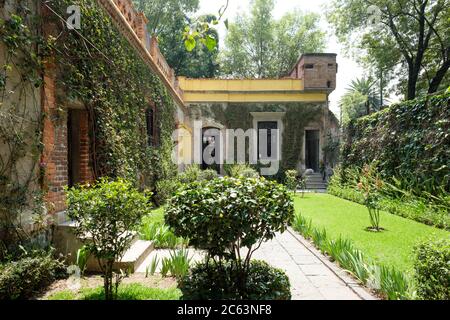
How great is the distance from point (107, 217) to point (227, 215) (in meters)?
1.24

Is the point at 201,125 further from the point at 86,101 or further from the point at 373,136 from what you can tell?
the point at 86,101

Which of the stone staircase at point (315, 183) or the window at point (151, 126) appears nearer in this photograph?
the window at point (151, 126)

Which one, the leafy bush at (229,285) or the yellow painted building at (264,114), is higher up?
the yellow painted building at (264,114)

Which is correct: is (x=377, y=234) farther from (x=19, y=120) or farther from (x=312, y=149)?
(x=312, y=149)

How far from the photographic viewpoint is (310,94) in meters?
17.1

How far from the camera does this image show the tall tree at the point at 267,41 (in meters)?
27.3

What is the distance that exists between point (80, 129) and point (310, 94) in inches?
559

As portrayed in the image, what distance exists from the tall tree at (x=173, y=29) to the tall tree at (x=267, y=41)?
4244 millimetres

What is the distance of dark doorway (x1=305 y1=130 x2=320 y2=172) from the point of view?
1784cm

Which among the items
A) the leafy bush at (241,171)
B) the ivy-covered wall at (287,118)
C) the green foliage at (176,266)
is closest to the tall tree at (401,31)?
the ivy-covered wall at (287,118)

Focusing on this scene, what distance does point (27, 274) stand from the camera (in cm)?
320

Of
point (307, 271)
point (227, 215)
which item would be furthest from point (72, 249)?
point (307, 271)

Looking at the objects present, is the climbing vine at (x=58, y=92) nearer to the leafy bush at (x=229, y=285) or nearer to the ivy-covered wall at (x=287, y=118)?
the leafy bush at (x=229, y=285)

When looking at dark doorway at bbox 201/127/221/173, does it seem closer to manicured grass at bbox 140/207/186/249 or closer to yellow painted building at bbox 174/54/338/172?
yellow painted building at bbox 174/54/338/172
